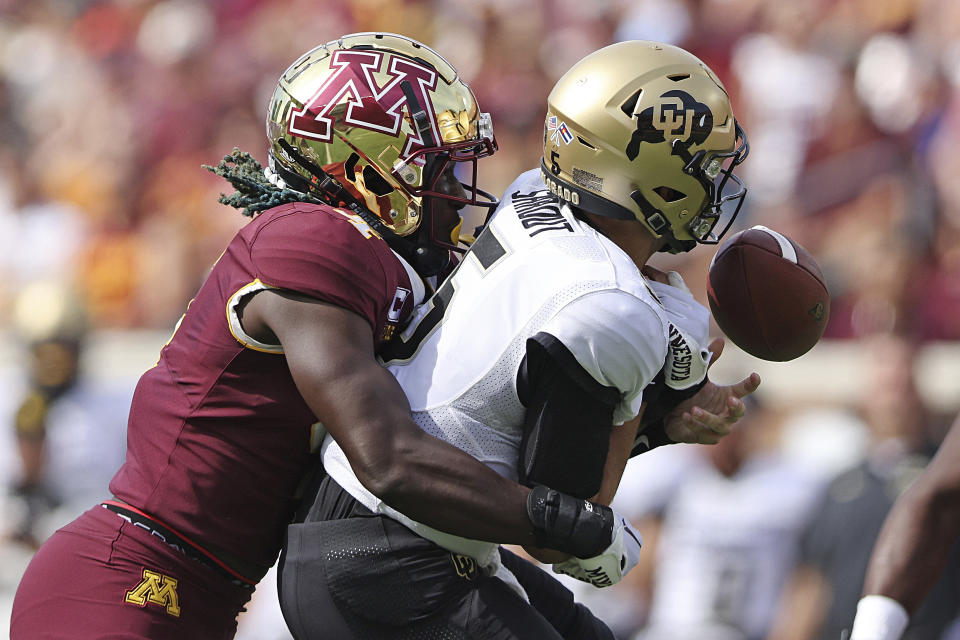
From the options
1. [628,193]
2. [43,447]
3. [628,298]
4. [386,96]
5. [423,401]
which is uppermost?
[386,96]

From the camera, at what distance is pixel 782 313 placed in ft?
9.80

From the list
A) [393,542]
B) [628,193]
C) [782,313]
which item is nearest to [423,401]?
[393,542]

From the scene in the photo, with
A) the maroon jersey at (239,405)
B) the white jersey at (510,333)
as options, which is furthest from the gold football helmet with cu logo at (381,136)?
the white jersey at (510,333)

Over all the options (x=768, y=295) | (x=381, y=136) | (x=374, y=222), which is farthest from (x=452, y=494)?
(x=768, y=295)

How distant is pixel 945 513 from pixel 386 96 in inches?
61.2

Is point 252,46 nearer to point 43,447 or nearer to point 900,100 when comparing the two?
point 43,447

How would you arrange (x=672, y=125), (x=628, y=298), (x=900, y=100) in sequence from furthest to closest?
(x=900, y=100), (x=672, y=125), (x=628, y=298)

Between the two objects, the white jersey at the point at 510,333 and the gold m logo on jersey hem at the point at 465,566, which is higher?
the white jersey at the point at 510,333

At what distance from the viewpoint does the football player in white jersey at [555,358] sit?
2414 mm

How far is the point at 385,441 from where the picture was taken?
2352mm

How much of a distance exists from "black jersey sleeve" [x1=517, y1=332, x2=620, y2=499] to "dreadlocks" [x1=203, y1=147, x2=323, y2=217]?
804mm

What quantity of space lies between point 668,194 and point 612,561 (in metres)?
0.78

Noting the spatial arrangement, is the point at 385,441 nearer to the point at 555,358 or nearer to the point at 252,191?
the point at 555,358

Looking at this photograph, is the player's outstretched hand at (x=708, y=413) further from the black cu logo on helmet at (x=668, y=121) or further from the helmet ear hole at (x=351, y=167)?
the helmet ear hole at (x=351, y=167)
